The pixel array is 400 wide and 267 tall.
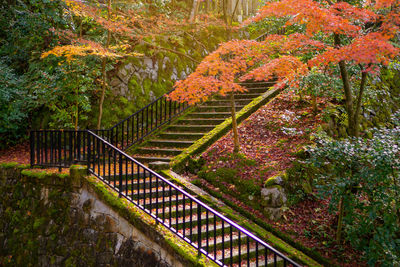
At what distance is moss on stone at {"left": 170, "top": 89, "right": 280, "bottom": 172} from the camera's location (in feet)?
26.7

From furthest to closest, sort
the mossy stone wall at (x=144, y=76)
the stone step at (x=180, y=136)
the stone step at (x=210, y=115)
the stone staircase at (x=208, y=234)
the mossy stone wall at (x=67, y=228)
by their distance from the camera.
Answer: the mossy stone wall at (x=144, y=76) < the stone step at (x=210, y=115) < the stone step at (x=180, y=136) < the mossy stone wall at (x=67, y=228) < the stone staircase at (x=208, y=234)

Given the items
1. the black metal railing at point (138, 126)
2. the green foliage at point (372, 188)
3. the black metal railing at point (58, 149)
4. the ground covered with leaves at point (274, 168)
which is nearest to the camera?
the green foliage at point (372, 188)

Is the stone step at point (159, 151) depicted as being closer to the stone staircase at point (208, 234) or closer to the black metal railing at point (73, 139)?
the black metal railing at point (73, 139)

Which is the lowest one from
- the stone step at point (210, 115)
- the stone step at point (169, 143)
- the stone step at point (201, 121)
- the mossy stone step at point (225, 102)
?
the stone step at point (169, 143)

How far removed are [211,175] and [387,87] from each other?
8014 mm

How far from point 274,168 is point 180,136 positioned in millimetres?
3551

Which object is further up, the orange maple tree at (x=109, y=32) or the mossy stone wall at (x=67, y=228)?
the orange maple tree at (x=109, y=32)

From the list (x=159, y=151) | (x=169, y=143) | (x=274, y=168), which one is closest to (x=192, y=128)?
(x=169, y=143)

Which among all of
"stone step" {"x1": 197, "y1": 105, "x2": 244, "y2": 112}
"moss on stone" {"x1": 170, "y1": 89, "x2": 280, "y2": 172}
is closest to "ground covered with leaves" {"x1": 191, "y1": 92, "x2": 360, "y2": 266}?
"moss on stone" {"x1": 170, "y1": 89, "x2": 280, "y2": 172}

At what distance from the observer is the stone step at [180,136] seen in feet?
30.9

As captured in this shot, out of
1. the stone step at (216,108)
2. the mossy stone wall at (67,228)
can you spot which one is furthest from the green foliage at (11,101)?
the stone step at (216,108)

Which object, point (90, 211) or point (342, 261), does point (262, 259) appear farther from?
point (90, 211)

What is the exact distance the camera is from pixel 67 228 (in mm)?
6453

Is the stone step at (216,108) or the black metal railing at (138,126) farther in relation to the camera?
the stone step at (216,108)
